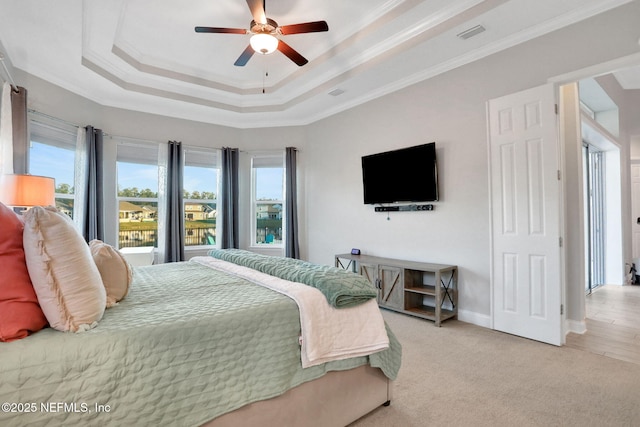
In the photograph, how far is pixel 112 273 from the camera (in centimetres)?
161

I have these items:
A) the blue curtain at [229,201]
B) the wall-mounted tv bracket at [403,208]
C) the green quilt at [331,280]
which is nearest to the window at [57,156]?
the blue curtain at [229,201]

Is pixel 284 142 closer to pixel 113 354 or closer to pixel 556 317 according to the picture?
pixel 556 317

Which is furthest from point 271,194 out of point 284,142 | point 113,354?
point 113,354

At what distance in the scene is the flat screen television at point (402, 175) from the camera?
12.1 ft

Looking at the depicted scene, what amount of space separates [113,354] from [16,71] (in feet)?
13.0

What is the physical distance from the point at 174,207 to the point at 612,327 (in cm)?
561

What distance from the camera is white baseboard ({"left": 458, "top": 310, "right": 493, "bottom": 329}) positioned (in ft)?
10.6

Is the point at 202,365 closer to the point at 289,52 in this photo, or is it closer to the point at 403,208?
the point at 289,52

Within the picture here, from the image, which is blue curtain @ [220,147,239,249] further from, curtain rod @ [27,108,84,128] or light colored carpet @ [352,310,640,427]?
light colored carpet @ [352,310,640,427]

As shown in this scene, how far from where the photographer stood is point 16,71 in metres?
3.40

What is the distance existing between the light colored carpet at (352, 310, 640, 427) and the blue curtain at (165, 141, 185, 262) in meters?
3.64

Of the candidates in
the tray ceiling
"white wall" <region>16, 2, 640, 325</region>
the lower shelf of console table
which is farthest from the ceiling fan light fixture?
the lower shelf of console table

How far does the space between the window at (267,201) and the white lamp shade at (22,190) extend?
3146mm

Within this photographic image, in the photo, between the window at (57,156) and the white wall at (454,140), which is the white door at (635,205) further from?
the window at (57,156)
